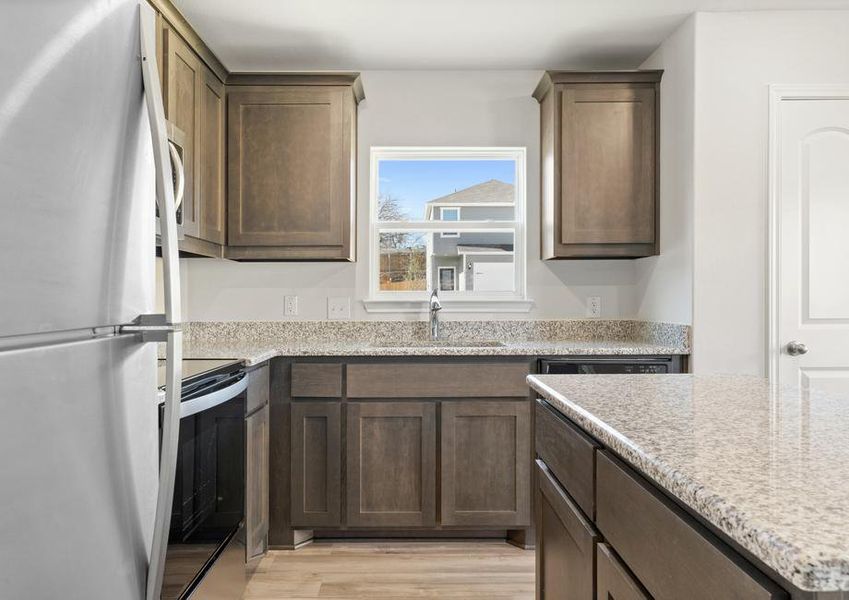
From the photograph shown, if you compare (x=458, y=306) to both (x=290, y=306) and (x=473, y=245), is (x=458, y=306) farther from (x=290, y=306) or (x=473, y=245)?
(x=290, y=306)

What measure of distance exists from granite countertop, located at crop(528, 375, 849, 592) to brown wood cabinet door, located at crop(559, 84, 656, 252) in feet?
5.28

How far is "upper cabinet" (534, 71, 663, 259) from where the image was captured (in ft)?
9.75

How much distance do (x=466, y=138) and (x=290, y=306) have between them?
1397 mm

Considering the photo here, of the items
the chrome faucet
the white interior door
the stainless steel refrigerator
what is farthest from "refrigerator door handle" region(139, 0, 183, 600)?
the white interior door

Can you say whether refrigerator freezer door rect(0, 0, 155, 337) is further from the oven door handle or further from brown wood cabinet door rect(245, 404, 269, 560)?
brown wood cabinet door rect(245, 404, 269, 560)

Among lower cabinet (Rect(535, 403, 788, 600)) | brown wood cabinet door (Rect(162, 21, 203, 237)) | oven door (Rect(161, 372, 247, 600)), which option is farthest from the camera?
brown wood cabinet door (Rect(162, 21, 203, 237))

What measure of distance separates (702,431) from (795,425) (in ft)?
0.63

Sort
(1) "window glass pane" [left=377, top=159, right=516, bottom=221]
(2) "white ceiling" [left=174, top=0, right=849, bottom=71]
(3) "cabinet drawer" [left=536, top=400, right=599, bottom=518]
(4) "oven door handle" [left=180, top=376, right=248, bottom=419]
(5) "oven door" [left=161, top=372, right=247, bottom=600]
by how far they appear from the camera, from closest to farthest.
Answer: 1. (3) "cabinet drawer" [left=536, top=400, right=599, bottom=518]
2. (5) "oven door" [left=161, top=372, right=247, bottom=600]
3. (4) "oven door handle" [left=180, top=376, right=248, bottom=419]
4. (2) "white ceiling" [left=174, top=0, right=849, bottom=71]
5. (1) "window glass pane" [left=377, top=159, right=516, bottom=221]

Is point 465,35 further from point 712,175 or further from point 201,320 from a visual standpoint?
point 201,320

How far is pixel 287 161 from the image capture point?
2932 millimetres

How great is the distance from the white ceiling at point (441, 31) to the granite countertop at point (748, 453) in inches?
76.8

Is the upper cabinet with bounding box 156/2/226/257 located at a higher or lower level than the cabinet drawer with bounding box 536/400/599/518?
higher

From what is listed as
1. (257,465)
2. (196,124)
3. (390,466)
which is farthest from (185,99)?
(390,466)

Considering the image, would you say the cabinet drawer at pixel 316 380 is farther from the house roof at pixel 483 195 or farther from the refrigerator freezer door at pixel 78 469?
the refrigerator freezer door at pixel 78 469
